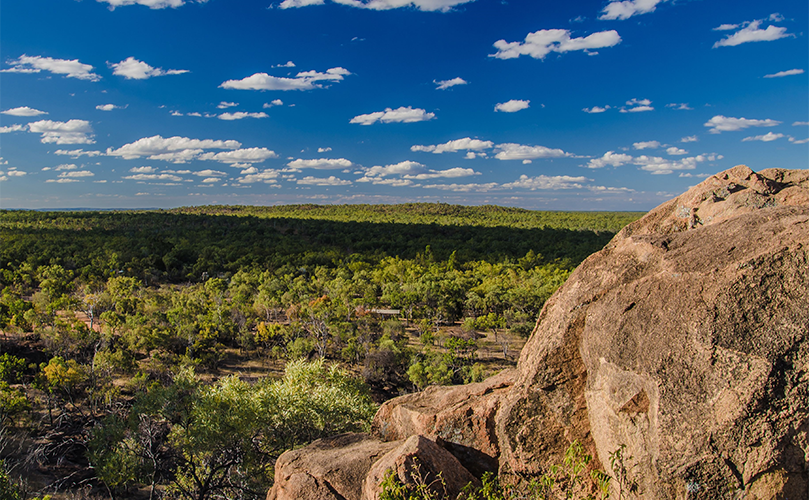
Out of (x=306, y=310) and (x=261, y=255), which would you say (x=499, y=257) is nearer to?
(x=261, y=255)

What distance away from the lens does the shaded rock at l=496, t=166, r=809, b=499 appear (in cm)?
555

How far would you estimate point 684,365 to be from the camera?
232 inches

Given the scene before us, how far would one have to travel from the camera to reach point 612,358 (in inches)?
264

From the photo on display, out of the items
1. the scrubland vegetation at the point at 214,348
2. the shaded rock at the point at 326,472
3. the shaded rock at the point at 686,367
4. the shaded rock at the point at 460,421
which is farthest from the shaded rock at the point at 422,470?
the scrubland vegetation at the point at 214,348

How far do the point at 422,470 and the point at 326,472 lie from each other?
215 centimetres

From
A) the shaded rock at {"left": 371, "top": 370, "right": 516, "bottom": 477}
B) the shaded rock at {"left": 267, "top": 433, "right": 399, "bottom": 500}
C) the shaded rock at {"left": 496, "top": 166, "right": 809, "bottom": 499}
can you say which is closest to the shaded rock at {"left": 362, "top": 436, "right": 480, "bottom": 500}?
the shaded rock at {"left": 267, "top": 433, "right": 399, "bottom": 500}

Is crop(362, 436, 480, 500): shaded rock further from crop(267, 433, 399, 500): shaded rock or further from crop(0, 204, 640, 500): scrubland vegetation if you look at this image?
crop(0, 204, 640, 500): scrubland vegetation

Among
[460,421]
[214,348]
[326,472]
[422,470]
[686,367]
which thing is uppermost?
[686,367]

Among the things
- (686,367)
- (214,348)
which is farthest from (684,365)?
(214,348)

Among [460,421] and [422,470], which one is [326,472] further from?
[460,421]

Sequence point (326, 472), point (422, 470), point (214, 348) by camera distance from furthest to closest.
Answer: point (214, 348) → point (326, 472) → point (422, 470)

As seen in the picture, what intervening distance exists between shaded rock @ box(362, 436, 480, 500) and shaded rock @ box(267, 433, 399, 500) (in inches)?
20.0

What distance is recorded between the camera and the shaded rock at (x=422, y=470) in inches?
295

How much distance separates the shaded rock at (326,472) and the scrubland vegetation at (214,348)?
4.27 m
